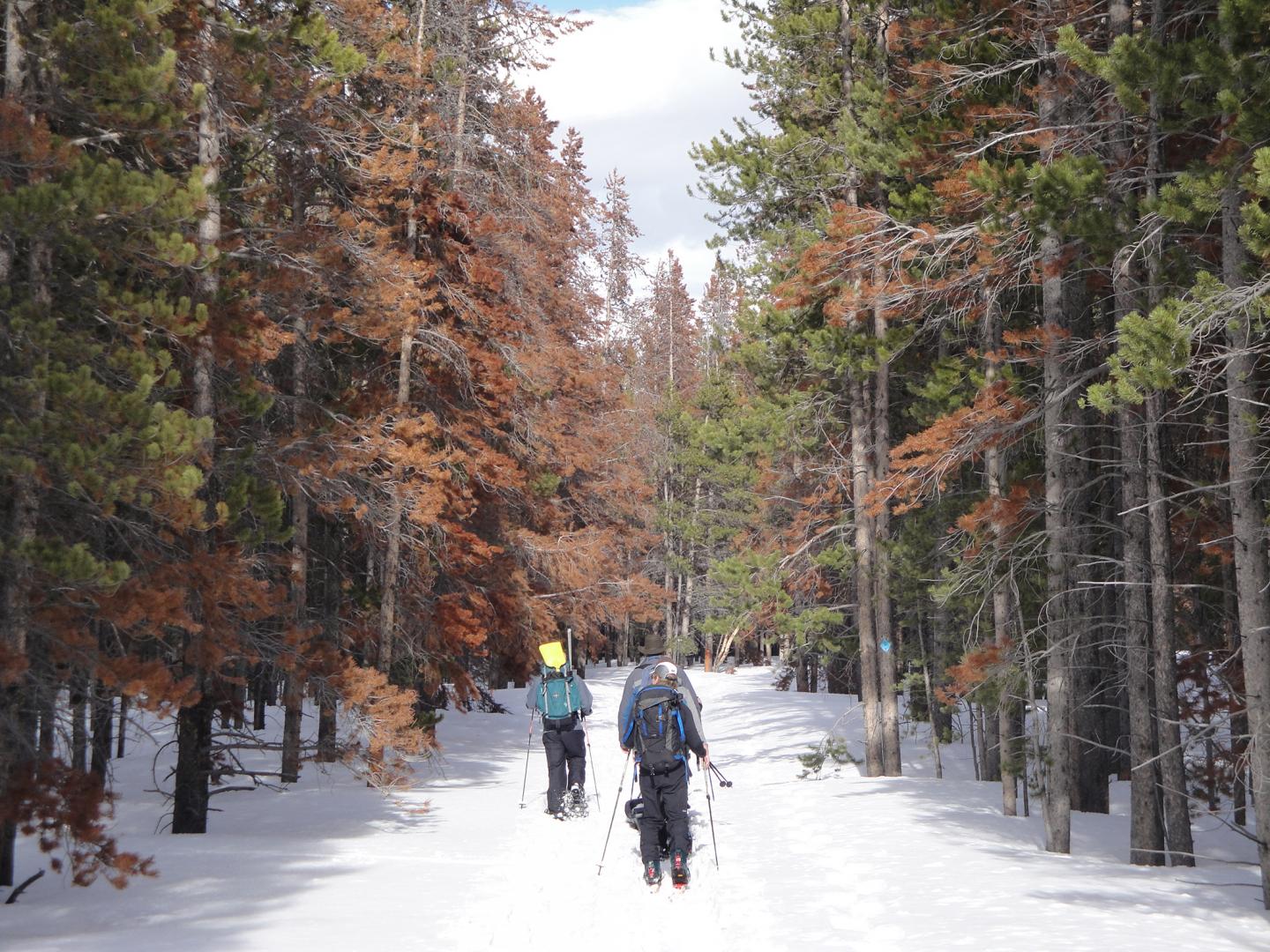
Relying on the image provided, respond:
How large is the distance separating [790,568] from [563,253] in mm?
13416

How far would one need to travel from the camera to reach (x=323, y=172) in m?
14.6

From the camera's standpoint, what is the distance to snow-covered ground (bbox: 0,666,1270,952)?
7617 mm

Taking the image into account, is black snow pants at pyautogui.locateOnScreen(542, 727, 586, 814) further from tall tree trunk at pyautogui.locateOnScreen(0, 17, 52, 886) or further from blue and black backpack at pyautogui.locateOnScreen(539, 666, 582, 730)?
tall tree trunk at pyautogui.locateOnScreen(0, 17, 52, 886)

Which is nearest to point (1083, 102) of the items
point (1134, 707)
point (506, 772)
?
point (1134, 707)

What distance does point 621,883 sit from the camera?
31.1 ft

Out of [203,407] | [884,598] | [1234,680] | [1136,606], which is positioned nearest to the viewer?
[1136,606]

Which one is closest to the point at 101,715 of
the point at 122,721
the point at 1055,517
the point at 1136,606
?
the point at 122,721

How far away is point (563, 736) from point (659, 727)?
3985 mm

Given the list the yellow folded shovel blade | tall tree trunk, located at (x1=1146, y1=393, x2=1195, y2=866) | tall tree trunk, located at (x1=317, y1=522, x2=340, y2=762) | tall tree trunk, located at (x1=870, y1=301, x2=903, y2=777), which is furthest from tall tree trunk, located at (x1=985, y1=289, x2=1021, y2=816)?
tall tree trunk, located at (x1=317, y1=522, x2=340, y2=762)

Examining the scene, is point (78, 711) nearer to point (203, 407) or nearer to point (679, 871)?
point (203, 407)

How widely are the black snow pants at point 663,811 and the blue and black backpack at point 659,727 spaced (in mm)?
110

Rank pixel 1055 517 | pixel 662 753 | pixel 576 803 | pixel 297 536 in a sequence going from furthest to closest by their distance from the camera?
pixel 297 536, pixel 576 803, pixel 1055 517, pixel 662 753

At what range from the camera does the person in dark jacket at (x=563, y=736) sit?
45.2 ft

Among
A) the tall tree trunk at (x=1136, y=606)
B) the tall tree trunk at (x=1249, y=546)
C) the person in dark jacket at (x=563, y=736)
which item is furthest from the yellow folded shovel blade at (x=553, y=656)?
the tall tree trunk at (x=1249, y=546)
